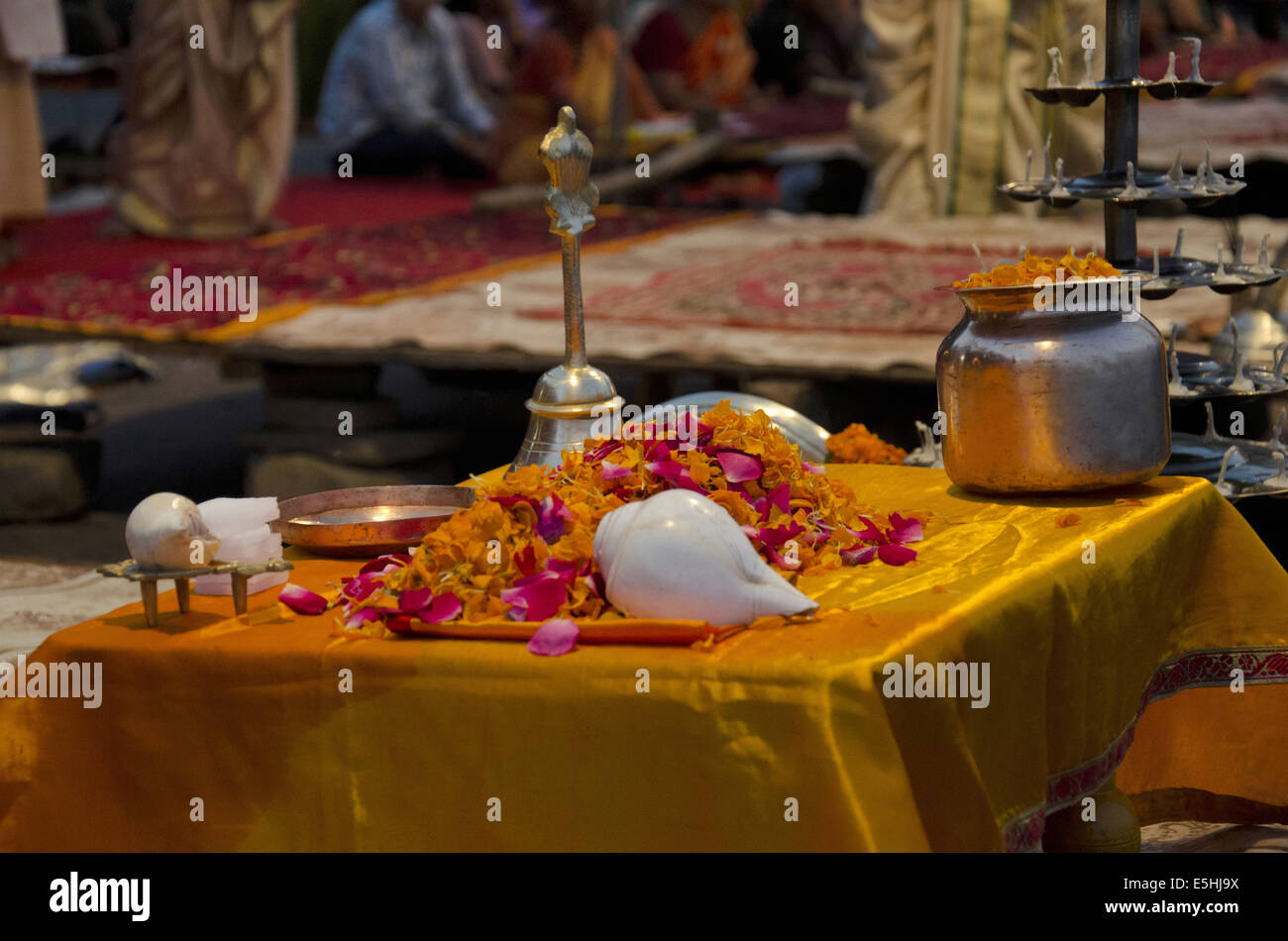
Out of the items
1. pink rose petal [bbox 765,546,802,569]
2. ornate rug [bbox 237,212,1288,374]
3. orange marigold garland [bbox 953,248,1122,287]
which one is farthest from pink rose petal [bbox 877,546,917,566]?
ornate rug [bbox 237,212,1288,374]

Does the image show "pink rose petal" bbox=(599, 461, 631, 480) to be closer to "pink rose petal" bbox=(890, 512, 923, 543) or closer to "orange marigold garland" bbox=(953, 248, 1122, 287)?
"pink rose petal" bbox=(890, 512, 923, 543)

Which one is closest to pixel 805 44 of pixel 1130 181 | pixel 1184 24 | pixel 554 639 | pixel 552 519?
pixel 1184 24

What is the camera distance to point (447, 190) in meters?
11.2

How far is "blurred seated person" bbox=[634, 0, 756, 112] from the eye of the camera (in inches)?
521

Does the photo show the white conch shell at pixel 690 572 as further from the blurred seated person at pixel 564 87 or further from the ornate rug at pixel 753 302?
the blurred seated person at pixel 564 87

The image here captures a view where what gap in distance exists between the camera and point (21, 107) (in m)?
7.82

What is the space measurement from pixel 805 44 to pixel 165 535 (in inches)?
550

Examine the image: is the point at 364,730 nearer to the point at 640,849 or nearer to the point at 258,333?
the point at 640,849

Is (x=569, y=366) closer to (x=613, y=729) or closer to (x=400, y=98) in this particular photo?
(x=613, y=729)

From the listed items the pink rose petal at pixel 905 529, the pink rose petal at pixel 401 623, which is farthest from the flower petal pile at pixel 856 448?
the pink rose petal at pixel 401 623

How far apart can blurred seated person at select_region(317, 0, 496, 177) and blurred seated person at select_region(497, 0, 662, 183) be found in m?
0.45

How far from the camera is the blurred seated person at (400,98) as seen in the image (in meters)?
11.7

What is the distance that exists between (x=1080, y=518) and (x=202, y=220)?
7.09m

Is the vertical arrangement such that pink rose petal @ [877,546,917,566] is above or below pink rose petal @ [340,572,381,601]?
above
